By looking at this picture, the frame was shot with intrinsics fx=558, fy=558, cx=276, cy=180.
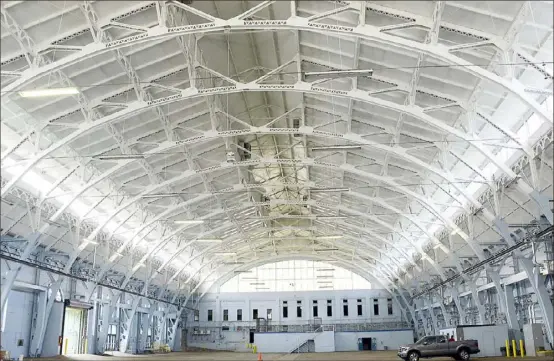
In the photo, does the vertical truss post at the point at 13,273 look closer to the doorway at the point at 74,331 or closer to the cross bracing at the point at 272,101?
the cross bracing at the point at 272,101

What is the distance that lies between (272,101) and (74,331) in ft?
80.9

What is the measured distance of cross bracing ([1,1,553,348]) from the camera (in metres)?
19.5

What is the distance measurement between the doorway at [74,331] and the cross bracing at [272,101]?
603 centimetres

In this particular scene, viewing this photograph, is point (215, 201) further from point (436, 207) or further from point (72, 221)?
point (436, 207)

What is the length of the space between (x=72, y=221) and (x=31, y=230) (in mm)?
3566

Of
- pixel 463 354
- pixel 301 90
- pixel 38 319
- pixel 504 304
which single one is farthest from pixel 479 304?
pixel 38 319

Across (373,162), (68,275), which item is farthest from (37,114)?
(373,162)

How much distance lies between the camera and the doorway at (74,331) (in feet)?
133

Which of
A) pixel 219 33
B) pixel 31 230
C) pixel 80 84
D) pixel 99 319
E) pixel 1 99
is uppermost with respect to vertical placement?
pixel 219 33

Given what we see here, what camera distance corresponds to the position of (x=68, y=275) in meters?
37.4

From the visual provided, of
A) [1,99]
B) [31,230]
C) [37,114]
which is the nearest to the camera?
[1,99]

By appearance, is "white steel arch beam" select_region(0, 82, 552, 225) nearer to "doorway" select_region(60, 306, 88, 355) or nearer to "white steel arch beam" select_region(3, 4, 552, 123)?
"white steel arch beam" select_region(3, 4, 552, 123)

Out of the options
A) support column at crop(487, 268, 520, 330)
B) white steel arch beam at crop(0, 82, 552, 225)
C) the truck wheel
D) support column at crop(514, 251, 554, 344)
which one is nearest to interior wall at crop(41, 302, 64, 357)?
white steel arch beam at crop(0, 82, 552, 225)

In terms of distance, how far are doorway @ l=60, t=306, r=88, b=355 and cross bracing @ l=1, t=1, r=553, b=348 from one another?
603cm
